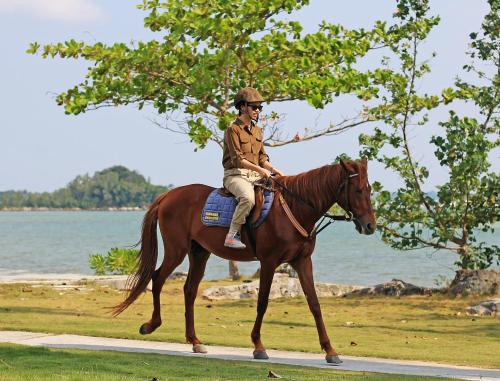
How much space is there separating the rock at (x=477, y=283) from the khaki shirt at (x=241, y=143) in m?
11.5

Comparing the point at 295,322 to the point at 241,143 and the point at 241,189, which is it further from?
the point at 241,143

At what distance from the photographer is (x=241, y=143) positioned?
41.4 ft

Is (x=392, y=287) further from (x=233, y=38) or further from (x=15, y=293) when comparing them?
(x=15, y=293)

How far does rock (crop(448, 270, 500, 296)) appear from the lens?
2261 centimetres

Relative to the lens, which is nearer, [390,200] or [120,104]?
[120,104]

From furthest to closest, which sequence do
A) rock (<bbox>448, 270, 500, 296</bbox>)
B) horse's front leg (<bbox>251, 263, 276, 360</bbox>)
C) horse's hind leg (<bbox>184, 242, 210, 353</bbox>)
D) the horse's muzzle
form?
rock (<bbox>448, 270, 500, 296</bbox>)
horse's hind leg (<bbox>184, 242, 210, 353</bbox>)
horse's front leg (<bbox>251, 263, 276, 360</bbox>)
the horse's muzzle

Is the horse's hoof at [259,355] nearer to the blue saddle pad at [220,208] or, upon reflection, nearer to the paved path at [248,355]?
the paved path at [248,355]

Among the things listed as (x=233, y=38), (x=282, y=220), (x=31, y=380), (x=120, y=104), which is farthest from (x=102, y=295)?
(x=31, y=380)

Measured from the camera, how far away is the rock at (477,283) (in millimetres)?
22609

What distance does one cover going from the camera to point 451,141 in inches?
901

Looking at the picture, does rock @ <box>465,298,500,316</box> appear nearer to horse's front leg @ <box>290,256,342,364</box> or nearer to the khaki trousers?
horse's front leg @ <box>290,256,342,364</box>

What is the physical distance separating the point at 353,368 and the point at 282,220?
203 centimetres

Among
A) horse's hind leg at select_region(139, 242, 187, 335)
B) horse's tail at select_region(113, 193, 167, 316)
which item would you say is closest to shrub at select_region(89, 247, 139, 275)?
horse's tail at select_region(113, 193, 167, 316)

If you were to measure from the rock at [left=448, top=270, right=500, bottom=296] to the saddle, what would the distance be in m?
11.3
